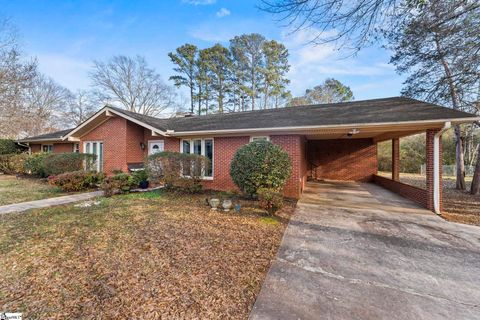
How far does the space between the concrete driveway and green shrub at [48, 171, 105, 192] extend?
9.44 meters

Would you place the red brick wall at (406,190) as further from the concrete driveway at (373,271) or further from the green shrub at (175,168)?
the green shrub at (175,168)

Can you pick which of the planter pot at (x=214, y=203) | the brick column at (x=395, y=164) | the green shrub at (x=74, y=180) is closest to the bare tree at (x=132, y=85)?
the green shrub at (x=74, y=180)

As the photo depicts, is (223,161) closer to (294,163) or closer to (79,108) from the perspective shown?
(294,163)

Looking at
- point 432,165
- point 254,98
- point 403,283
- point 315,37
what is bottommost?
point 403,283

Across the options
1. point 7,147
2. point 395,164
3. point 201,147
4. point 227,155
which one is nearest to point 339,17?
point 227,155

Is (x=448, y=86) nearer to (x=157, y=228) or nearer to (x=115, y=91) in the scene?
(x=157, y=228)

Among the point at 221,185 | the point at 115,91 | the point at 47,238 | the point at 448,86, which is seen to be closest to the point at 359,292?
the point at 47,238

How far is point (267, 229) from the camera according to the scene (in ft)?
15.7

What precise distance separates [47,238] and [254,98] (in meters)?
22.1

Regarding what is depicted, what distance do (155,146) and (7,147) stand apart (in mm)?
14836

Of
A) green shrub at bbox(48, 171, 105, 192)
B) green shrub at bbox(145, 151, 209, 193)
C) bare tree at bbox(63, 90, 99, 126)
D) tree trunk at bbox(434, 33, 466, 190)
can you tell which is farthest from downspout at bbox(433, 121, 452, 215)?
bare tree at bbox(63, 90, 99, 126)

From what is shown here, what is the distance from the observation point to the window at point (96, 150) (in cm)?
1162

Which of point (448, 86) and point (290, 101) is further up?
point (290, 101)

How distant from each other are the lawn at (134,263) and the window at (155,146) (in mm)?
5525
